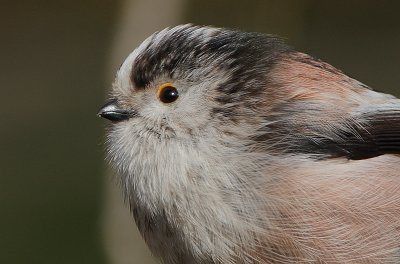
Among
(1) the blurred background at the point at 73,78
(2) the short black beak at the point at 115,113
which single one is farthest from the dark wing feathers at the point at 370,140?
(1) the blurred background at the point at 73,78

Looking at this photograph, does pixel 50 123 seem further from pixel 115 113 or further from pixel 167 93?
pixel 167 93

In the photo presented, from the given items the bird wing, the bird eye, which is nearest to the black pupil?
the bird eye

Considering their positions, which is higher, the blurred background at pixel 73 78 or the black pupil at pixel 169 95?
the black pupil at pixel 169 95

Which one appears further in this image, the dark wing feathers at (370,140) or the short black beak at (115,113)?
the short black beak at (115,113)

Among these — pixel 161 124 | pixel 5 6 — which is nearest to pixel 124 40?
pixel 5 6

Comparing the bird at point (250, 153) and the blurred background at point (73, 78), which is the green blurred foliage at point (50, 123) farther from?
the bird at point (250, 153)

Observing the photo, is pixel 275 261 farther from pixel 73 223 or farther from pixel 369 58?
pixel 369 58

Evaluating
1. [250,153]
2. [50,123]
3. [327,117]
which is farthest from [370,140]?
[50,123]

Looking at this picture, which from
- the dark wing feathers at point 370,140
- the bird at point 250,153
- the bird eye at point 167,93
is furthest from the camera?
the bird eye at point 167,93

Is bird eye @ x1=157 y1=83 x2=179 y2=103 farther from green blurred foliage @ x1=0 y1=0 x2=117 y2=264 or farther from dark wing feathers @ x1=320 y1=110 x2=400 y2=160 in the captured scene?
green blurred foliage @ x1=0 y1=0 x2=117 y2=264
